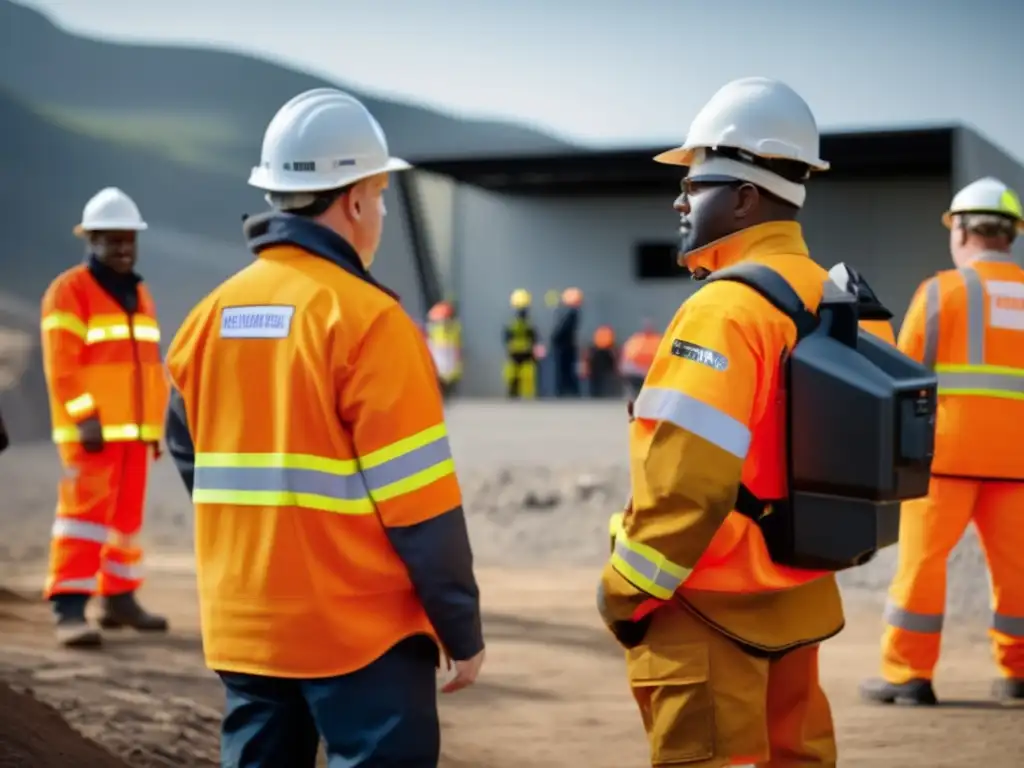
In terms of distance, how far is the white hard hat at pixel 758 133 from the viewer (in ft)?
9.95

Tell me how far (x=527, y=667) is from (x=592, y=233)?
17.2m

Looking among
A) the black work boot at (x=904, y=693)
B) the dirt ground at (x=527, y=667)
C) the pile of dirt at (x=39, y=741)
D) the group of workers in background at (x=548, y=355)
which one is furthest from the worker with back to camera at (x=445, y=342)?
the pile of dirt at (x=39, y=741)

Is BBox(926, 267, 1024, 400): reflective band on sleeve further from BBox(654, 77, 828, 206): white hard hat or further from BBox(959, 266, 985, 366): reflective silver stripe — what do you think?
BBox(654, 77, 828, 206): white hard hat

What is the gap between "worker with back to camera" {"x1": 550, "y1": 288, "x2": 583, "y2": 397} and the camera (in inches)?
849

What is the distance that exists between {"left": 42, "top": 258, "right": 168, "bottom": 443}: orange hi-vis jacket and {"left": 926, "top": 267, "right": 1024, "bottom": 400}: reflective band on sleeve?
3.79 meters

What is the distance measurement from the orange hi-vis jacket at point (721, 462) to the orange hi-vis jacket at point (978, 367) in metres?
2.66

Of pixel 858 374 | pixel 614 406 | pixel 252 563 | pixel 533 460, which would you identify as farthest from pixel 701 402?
pixel 614 406

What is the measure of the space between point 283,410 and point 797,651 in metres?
1.26

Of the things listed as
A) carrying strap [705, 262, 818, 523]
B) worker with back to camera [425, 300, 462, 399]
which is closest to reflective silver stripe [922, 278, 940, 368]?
carrying strap [705, 262, 818, 523]

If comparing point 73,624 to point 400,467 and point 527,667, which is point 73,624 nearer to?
point 527,667

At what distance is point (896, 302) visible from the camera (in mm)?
21344

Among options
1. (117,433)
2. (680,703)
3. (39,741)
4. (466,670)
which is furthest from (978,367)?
(117,433)

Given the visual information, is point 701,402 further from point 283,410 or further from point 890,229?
point 890,229

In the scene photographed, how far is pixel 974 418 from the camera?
217 inches
